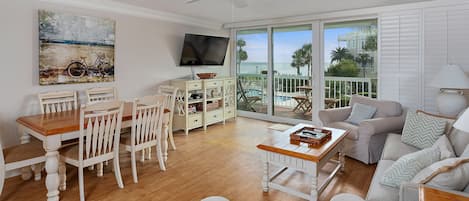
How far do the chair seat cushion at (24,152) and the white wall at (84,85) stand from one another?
0.60 m

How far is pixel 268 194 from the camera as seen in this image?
2.81 meters

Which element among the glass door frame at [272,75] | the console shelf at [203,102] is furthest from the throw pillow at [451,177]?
the console shelf at [203,102]

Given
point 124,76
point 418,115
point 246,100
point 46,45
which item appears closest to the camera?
point 418,115

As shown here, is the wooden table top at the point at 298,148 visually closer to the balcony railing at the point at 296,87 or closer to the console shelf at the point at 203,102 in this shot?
the balcony railing at the point at 296,87

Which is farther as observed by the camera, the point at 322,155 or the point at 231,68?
the point at 231,68

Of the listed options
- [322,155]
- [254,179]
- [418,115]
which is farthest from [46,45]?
[418,115]

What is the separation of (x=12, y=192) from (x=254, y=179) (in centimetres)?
247

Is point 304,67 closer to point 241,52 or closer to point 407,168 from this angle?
point 241,52

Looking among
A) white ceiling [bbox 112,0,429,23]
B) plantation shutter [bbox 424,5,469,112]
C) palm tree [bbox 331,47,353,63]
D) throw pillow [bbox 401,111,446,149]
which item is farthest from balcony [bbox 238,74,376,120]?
throw pillow [bbox 401,111,446,149]

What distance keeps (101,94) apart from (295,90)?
3.72 m

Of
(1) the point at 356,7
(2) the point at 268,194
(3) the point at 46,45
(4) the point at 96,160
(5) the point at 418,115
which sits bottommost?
(2) the point at 268,194

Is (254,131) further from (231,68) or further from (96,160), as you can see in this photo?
(96,160)

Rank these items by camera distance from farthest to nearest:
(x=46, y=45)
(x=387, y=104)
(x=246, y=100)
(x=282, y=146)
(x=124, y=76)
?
(x=246, y=100), (x=124, y=76), (x=387, y=104), (x=46, y=45), (x=282, y=146)

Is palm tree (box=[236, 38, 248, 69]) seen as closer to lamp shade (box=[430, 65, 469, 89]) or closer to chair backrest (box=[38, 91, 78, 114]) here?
chair backrest (box=[38, 91, 78, 114])
